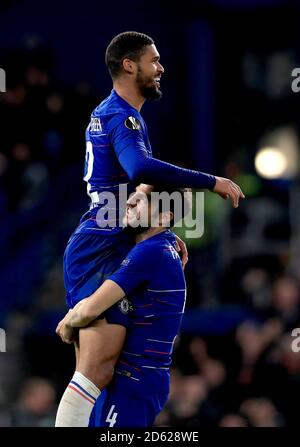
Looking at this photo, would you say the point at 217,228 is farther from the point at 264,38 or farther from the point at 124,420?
the point at 124,420

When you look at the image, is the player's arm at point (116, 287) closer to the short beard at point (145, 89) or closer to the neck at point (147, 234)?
the neck at point (147, 234)

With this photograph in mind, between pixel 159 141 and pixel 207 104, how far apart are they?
72cm

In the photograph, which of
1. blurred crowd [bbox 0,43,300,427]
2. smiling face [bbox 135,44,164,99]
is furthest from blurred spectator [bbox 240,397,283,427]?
smiling face [bbox 135,44,164,99]

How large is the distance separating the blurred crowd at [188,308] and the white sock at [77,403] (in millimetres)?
3063

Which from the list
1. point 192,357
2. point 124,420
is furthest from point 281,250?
point 124,420

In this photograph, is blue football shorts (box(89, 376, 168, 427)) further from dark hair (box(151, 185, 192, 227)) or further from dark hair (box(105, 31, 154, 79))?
dark hair (box(105, 31, 154, 79))

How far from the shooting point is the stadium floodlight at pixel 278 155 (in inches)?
508

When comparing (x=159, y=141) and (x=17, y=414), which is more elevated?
(x=159, y=141)

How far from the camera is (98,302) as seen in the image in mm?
5707

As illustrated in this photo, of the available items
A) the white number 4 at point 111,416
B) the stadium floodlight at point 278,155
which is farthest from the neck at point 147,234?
the stadium floodlight at point 278,155

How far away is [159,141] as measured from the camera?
43.9 ft

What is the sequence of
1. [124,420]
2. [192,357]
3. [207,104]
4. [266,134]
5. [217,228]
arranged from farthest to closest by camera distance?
[266,134] < [207,104] < [217,228] < [192,357] < [124,420]

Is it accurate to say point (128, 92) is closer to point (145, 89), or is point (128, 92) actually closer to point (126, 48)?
point (145, 89)

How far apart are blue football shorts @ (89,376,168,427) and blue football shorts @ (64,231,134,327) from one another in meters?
0.35
